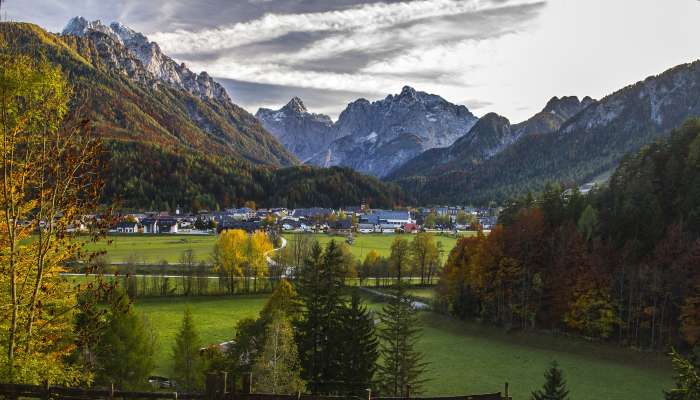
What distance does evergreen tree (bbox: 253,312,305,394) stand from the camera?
2595 cm

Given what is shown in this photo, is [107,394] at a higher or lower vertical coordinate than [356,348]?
higher

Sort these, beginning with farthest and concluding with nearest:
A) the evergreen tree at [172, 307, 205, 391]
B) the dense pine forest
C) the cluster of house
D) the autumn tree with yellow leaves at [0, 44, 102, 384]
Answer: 1. the cluster of house
2. the dense pine forest
3. the evergreen tree at [172, 307, 205, 391]
4. the autumn tree with yellow leaves at [0, 44, 102, 384]

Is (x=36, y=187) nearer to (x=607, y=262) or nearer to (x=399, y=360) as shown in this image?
(x=399, y=360)

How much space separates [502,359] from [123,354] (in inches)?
1371

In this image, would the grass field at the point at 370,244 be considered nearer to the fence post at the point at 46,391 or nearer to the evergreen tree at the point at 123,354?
the evergreen tree at the point at 123,354

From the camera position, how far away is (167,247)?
359 feet

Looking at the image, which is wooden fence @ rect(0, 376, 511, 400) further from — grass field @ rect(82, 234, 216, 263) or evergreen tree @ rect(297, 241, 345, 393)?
grass field @ rect(82, 234, 216, 263)

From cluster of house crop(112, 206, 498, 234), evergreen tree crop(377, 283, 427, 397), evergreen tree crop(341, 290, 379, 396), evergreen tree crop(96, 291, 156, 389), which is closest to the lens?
evergreen tree crop(96, 291, 156, 389)

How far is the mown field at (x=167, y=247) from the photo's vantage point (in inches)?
3661

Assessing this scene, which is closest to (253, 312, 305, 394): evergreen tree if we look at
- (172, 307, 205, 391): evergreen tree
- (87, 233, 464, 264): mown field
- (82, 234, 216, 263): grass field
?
(172, 307, 205, 391): evergreen tree

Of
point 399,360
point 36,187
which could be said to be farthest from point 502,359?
point 36,187

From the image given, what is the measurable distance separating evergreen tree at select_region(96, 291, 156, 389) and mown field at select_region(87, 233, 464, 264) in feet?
188

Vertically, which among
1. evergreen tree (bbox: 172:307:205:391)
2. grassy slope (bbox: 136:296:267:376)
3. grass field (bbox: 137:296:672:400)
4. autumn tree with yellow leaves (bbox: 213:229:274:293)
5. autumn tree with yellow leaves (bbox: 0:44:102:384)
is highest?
autumn tree with yellow leaves (bbox: 0:44:102:384)

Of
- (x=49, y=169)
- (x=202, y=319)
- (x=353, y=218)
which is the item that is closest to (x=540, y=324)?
(x=202, y=319)
